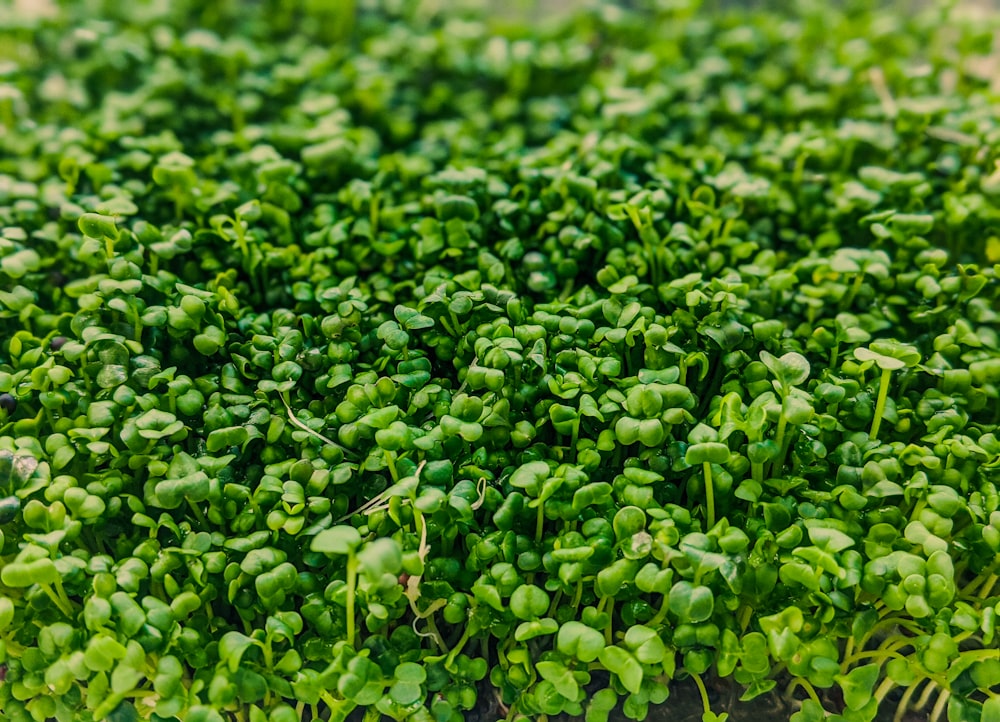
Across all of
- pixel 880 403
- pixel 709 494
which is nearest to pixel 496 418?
pixel 709 494

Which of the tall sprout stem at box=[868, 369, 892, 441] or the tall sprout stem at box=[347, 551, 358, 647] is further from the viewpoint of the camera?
the tall sprout stem at box=[868, 369, 892, 441]

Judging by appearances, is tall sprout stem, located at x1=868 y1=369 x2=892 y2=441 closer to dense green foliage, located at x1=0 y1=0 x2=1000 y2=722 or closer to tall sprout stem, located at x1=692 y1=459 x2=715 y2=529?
dense green foliage, located at x1=0 y1=0 x2=1000 y2=722

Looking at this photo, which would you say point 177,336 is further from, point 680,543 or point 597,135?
point 597,135

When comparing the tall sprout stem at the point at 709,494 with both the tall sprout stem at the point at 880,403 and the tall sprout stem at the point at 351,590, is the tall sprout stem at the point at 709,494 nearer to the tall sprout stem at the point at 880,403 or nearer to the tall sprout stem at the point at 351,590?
the tall sprout stem at the point at 880,403

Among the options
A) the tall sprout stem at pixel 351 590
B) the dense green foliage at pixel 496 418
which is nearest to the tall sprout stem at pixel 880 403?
the dense green foliage at pixel 496 418

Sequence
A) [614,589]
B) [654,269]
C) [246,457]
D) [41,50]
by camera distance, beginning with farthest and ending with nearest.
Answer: [41,50] → [654,269] → [246,457] → [614,589]

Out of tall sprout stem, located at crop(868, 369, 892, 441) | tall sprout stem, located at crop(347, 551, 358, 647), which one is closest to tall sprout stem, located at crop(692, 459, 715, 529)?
tall sprout stem, located at crop(868, 369, 892, 441)

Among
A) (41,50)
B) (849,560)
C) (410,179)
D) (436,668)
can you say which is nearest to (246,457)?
(436,668)

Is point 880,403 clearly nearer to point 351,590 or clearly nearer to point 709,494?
point 709,494
